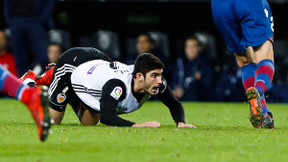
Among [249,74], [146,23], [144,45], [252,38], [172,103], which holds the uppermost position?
[252,38]

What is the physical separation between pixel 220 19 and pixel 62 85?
6.23 feet

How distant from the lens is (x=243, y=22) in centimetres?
673

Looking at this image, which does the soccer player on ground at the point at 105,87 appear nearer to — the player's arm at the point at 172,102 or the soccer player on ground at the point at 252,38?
the player's arm at the point at 172,102

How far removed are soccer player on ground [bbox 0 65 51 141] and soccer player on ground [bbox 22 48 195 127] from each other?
1719 millimetres

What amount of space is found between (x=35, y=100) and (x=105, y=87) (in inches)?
75.4

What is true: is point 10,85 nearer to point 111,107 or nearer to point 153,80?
point 111,107

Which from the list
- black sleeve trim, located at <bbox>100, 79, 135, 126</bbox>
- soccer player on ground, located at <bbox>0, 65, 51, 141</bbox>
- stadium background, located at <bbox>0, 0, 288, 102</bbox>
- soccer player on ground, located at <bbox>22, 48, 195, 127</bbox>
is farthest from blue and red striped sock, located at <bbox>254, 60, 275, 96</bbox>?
stadium background, located at <bbox>0, 0, 288, 102</bbox>

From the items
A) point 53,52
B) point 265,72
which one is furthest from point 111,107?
point 53,52

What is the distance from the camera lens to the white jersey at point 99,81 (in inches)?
258

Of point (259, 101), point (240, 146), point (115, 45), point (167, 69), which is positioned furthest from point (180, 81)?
point (240, 146)

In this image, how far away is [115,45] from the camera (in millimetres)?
13461

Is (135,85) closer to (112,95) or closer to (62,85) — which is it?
(112,95)

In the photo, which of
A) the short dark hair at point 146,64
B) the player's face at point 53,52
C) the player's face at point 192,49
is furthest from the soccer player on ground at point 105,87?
the player's face at point 53,52

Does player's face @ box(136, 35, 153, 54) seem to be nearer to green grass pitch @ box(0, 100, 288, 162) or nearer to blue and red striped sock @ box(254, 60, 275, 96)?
blue and red striped sock @ box(254, 60, 275, 96)
